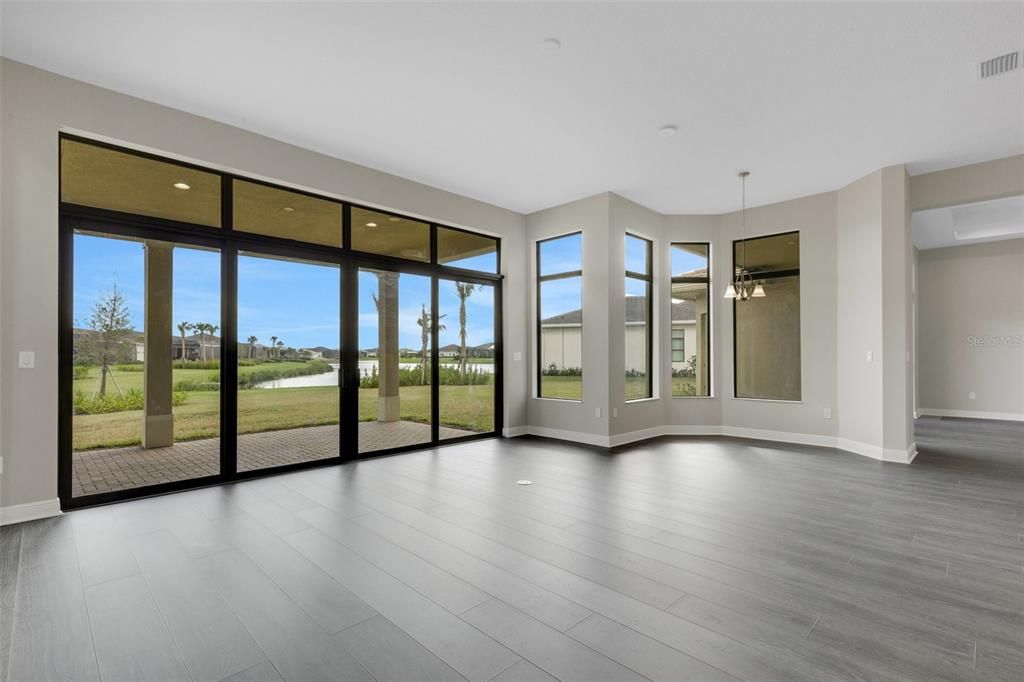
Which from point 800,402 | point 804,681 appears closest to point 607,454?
point 800,402

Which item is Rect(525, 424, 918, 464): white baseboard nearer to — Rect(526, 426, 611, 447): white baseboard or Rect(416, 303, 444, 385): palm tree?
Rect(526, 426, 611, 447): white baseboard

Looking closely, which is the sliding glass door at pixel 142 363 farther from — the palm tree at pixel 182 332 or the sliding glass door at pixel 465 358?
the sliding glass door at pixel 465 358

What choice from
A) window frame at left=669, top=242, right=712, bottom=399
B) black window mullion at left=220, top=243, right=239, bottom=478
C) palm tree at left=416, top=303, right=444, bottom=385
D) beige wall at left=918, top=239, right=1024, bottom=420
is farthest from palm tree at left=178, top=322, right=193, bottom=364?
beige wall at left=918, top=239, right=1024, bottom=420

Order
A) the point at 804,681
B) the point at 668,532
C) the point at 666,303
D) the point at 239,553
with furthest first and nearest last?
1. the point at 666,303
2. the point at 668,532
3. the point at 239,553
4. the point at 804,681

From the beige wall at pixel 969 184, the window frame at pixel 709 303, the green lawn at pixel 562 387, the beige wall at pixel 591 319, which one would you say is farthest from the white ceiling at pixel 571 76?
the green lawn at pixel 562 387

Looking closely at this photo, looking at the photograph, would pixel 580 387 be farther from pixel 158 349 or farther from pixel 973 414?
pixel 973 414

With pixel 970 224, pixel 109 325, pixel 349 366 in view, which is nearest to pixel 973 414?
pixel 970 224

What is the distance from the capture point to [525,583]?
7.95ft

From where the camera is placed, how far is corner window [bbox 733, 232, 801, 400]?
253 inches

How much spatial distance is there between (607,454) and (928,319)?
7920 mm

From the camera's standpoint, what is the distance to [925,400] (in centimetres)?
913

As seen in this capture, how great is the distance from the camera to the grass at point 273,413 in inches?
148

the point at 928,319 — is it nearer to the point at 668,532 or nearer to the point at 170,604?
the point at 668,532

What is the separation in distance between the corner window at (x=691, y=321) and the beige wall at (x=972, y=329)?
5.38 m
